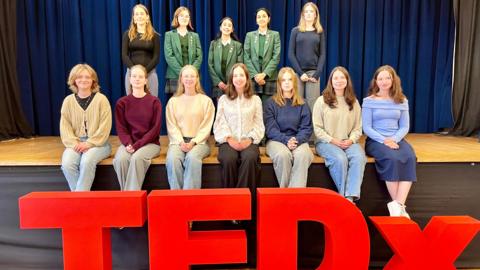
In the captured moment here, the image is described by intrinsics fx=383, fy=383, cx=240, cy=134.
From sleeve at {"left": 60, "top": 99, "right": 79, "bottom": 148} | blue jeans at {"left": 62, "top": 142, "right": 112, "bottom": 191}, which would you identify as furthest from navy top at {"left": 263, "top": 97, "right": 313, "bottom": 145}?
sleeve at {"left": 60, "top": 99, "right": 79, "bottom": 148}

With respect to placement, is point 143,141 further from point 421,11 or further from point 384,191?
point 421,11

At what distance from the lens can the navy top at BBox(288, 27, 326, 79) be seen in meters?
3.52

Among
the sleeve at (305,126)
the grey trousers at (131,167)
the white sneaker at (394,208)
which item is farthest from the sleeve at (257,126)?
the white sneaker at (394,208)

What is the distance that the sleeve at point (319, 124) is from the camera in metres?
2.87

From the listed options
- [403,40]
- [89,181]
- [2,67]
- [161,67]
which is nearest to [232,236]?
[89,181]

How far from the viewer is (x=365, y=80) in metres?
4.92

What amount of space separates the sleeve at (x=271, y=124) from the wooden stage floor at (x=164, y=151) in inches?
6.3

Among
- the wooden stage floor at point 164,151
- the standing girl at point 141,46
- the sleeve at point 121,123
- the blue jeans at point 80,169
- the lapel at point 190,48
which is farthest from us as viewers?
the lapel at point 190,48

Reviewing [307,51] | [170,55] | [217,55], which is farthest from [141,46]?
[307,51]

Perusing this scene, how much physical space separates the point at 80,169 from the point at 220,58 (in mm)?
1657

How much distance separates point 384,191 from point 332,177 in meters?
0.42

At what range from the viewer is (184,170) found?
2652 mm

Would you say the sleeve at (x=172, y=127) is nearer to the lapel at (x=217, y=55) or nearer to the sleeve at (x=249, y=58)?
the lapel at (x=217, y=55)

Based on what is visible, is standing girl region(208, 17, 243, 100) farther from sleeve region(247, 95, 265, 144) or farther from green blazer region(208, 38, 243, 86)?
sleeve region(247, 95, 265, 144)
